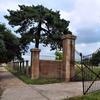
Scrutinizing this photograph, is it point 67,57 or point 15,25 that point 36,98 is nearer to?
point 67,57

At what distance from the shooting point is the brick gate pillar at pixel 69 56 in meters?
23.2

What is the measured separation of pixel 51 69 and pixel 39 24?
2204cm

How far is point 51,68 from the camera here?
84.1 ft

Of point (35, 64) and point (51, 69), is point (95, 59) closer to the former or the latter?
point (51, 69)

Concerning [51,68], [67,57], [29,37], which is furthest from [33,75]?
[29,37]

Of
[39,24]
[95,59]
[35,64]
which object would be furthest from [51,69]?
[39,24]

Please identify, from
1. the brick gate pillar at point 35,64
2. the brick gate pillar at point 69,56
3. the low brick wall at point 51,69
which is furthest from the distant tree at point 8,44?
the brick gate pillar at point 69,56

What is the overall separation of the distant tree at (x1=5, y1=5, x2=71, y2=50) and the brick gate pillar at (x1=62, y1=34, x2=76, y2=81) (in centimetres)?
2225

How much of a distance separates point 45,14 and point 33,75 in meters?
20.3

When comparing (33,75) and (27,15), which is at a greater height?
(27,15)

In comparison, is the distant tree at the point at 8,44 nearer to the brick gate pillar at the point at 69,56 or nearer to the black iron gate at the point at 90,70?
the brick gate pillar at the point at 69,56

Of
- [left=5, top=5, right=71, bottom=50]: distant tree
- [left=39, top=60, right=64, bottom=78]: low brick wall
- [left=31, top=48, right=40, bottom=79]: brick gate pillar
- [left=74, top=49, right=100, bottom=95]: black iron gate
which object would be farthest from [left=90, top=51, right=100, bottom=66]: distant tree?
[left=5, top=5, right=71, bottom=50]: distant tree

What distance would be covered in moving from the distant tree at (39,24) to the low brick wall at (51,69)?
19.1 m

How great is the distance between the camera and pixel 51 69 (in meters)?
25.6
